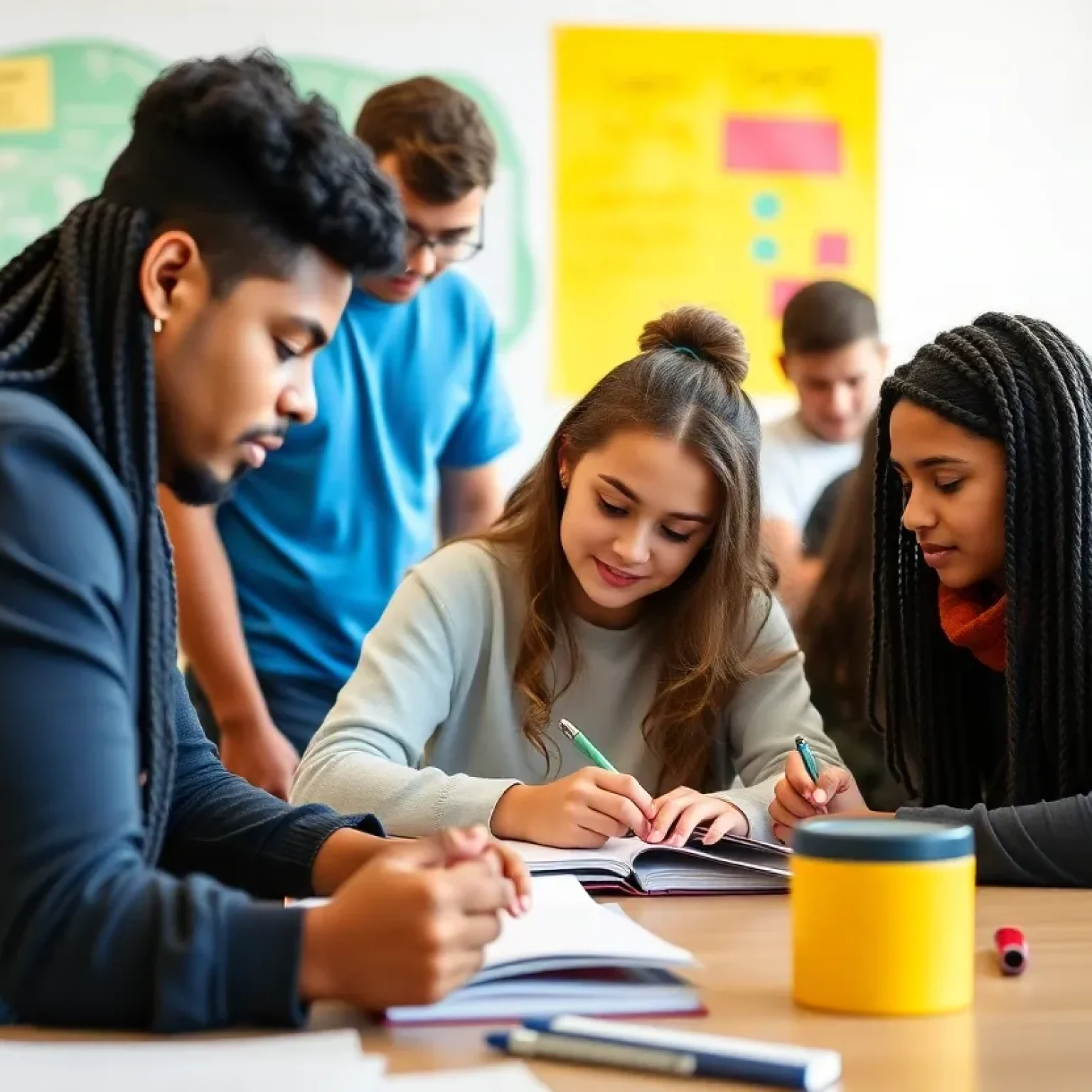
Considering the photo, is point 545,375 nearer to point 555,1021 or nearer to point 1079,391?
point 1079,391

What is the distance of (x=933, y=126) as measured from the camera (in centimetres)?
346

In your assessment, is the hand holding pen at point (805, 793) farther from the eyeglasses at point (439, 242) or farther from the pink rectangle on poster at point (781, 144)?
the pink rectangle on poster at point (781, 144)

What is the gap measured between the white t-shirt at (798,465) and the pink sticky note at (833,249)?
52 centimetres

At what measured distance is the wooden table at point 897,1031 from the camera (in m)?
0.75

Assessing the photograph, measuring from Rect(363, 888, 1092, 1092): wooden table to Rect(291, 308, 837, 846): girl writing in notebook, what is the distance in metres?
0.58

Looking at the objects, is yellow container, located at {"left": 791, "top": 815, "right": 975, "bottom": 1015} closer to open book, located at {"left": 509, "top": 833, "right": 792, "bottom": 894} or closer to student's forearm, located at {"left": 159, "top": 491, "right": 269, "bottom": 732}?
open book, located at {"left": 509, "top": 833, "right": 792, "bottom": 894}

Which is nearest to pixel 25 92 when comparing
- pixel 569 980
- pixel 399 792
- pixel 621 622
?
pixel 621 622

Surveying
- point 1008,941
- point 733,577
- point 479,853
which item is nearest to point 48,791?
point 479,853

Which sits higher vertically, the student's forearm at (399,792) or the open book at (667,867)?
the student's forearm at (399,792)

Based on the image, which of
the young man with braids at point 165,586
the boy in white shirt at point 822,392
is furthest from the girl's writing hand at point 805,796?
the boy in white shirt at point 822,392

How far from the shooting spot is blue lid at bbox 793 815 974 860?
2.83 feet

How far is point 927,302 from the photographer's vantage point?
3.47 meters

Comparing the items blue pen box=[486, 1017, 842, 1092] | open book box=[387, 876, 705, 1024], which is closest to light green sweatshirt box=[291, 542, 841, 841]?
open book box=[387, 876, 705, 1024]

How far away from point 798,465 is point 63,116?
1584 millimetres
